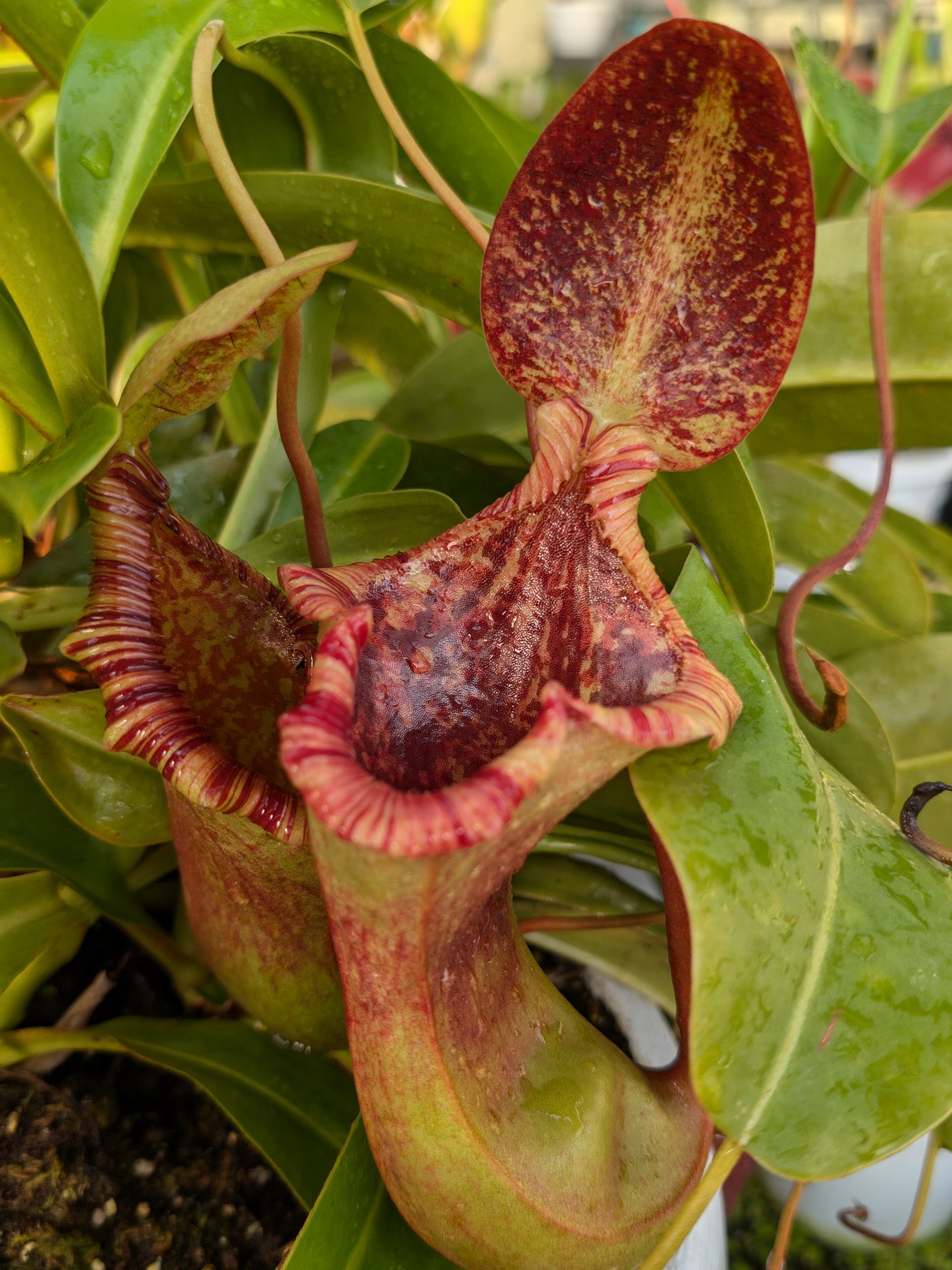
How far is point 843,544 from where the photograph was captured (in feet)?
2.35

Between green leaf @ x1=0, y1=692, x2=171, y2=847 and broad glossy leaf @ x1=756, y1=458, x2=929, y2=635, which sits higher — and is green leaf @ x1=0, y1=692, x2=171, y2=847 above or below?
below

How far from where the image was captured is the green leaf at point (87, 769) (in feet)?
1.45

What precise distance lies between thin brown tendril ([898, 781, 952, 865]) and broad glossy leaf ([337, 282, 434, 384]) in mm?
497

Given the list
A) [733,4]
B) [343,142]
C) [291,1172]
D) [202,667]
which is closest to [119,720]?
[202,667]

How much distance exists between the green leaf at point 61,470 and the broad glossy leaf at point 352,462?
215 mm

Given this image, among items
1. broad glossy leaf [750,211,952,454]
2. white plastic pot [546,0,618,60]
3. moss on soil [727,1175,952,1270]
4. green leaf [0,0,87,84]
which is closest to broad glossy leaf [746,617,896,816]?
broad glossy leaf [750,211,952,454]

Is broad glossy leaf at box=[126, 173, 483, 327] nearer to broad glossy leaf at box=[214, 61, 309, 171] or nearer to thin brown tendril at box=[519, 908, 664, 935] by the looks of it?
broad glossy leaf at box=[214, 61, 309, 171]

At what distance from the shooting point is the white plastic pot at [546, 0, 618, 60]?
11.3 ft

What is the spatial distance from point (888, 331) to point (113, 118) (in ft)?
1.45

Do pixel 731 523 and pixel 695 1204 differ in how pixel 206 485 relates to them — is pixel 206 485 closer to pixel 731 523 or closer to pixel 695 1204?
pixel 731 523

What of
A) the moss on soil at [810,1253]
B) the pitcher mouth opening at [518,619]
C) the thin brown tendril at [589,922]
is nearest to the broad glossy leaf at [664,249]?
the pitcher mouth opening at [518,619]

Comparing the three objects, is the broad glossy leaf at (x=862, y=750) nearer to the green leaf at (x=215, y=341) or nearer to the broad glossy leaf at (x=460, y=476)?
the broad glossy leaf at (x=460, y=476)

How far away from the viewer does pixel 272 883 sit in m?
0.43

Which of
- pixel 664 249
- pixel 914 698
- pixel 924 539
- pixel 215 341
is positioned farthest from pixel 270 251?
pixel 924 539
